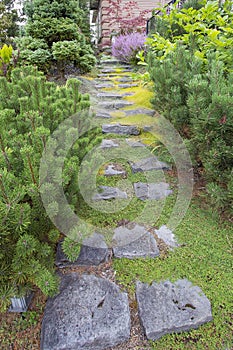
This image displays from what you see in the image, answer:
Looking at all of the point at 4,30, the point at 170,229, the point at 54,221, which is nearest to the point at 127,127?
the point at 170,229

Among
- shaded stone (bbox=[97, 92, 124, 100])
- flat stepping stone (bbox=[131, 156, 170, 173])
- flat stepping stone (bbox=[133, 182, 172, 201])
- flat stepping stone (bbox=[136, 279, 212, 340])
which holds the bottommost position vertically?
flat stepping stone (bbox=[136, 279, 212, 340])

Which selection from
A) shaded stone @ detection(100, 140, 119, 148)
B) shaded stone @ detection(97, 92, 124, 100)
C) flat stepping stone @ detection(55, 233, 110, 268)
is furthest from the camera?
shaded stone @ detection(97, 92, 124, 100)

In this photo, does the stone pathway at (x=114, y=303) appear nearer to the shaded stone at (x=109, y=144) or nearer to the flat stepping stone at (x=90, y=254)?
the flat stepping stone at (x=90, y=254)

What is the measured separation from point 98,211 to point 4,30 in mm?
12101

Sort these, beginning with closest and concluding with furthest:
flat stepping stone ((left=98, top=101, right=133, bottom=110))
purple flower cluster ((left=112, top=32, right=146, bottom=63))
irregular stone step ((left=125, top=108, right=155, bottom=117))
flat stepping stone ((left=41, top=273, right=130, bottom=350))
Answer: flat stepping stone ((left=41, top=273, right=130, bottom=350)), irregular stone step ((left=125, top=108, right=155, bottom=117)), flat stepping stone ((left=98, top=101, right=133, bottom=110)), purple flower cluster ((left=112, top=32, right=146, bottom=63))

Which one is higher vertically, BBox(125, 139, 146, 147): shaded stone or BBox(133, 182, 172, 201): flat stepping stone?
BBox(125, 139, 146, 147): shaded stone

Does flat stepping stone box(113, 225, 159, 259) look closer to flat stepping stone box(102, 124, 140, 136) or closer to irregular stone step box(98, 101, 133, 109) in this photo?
flat stepping stone box(102, 124, 140, 136)

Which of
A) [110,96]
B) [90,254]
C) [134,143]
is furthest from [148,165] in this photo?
[110,96]

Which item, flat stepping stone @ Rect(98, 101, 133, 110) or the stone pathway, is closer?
the stone pathway

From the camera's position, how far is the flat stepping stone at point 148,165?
2.61 meters

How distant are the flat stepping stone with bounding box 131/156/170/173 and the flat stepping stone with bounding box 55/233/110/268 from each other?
42.2 inches

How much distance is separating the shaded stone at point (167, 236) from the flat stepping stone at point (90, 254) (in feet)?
1.33

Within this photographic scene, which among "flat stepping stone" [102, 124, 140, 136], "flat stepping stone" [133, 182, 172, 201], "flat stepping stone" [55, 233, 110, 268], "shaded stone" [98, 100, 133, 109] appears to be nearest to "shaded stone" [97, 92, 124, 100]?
"shaded stone" [98, 100, 133, 109]

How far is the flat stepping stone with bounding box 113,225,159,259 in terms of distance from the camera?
5.52 feet
